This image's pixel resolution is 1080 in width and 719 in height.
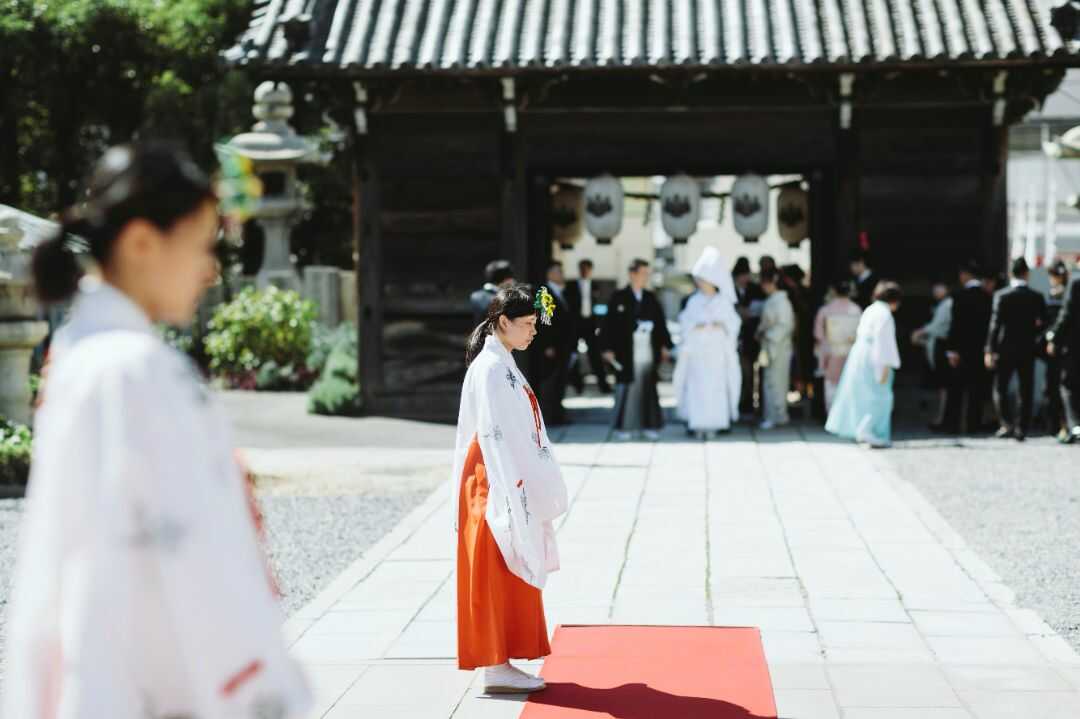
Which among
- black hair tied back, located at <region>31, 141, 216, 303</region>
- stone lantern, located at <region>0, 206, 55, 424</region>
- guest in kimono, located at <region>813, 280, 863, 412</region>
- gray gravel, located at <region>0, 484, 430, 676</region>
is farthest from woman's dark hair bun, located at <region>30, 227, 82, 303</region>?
guest in kimono, located at <region>813, 280, 863, 412</region>

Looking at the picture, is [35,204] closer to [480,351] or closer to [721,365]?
[721,365]

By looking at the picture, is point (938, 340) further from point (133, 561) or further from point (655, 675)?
point (133, 561)

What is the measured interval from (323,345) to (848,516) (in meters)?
11.7

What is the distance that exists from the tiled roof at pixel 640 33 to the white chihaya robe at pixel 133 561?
11725mm

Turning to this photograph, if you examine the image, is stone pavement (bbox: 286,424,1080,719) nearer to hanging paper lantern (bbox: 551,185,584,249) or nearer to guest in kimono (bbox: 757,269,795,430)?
guest in kimono (bbox: 757,269,795,430)

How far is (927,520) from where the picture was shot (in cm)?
918

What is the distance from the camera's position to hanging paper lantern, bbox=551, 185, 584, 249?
648 inches

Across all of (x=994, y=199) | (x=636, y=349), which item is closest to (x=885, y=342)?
(x=636, y=349)

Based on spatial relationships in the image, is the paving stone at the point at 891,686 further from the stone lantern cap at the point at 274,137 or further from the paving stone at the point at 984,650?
the stone lantern cap at the point at 274,137

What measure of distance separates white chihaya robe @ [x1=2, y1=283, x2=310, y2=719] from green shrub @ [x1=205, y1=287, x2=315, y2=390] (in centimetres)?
1741

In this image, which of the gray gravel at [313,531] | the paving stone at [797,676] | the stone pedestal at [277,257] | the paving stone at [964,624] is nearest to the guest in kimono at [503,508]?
the paving stone at [797,676]

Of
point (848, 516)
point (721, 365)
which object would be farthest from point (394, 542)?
point (721, 365)

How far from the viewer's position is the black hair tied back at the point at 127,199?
254cm

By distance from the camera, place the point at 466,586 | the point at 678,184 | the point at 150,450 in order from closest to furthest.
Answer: the point at 150,450, the point at 466,586, the point at 678,184
